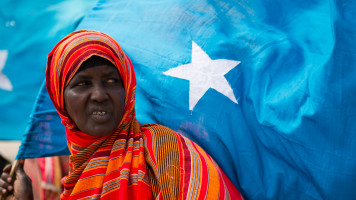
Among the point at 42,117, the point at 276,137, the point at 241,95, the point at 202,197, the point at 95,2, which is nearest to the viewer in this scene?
the point at 202,197

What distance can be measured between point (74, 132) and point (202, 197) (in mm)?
658

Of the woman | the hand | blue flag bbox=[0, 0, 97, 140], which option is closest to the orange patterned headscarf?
the woman

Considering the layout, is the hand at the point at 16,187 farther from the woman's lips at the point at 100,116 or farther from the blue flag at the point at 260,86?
the woman's lips at the point at 100,116

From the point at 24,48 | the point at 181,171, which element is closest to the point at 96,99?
the point at 181,171

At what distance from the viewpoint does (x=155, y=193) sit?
1995 mm

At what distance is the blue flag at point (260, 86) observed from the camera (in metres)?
1.98

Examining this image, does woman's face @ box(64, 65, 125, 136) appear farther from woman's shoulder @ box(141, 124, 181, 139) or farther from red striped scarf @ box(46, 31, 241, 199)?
woman's shoulder @ box(141, 124, 181, 139)

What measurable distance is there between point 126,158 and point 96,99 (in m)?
0.28

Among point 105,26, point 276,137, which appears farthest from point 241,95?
point 105,26

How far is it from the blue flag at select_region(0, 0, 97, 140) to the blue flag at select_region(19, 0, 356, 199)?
81cm

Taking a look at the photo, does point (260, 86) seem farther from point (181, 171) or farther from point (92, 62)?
point (92, 62)

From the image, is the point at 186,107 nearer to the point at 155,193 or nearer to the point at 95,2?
the point at 155,193

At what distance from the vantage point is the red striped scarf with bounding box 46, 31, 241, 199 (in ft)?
6.48

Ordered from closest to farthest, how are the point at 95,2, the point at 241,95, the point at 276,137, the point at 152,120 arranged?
the point at 276,137 < the point at 241,95 < the point at 152,120 < the point at 95,2
